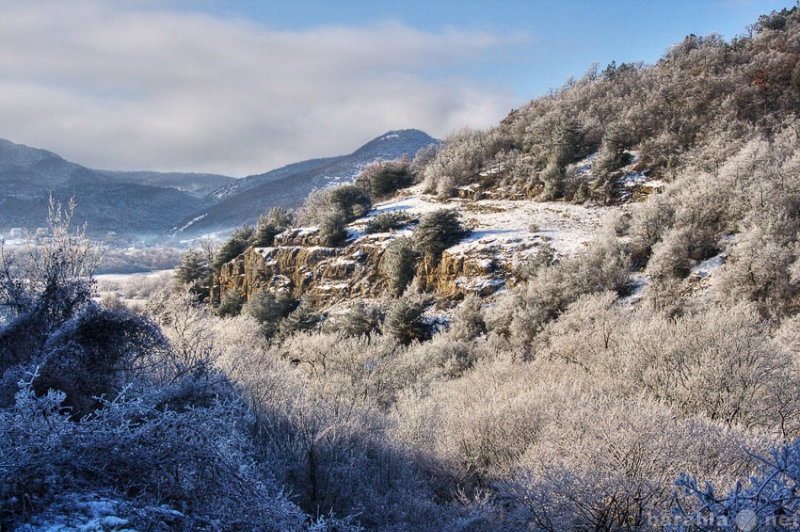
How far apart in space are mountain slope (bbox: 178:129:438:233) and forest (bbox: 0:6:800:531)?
48696 millimetres

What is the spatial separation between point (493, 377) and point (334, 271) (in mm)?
13483

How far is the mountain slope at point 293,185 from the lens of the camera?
7075 centimetres

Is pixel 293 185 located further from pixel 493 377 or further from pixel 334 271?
pixel 493 377

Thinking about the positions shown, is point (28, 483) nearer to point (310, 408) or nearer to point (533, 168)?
point (310, 408)

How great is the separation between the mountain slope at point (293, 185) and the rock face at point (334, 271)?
37.9m

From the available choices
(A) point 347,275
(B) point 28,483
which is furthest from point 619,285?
(B) point 28,483

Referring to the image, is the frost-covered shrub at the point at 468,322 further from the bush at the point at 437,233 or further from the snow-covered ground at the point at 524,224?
the bush at the point at 437,233

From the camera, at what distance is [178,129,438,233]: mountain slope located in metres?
70.8

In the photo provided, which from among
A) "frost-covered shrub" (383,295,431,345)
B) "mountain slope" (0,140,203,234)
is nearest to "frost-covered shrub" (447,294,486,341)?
"frost-covered shrub" (383,295,431,345)

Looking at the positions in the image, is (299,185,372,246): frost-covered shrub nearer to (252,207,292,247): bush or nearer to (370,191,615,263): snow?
(252,207,292,247): bush

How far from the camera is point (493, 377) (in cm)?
1288

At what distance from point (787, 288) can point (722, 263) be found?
7.66 ft

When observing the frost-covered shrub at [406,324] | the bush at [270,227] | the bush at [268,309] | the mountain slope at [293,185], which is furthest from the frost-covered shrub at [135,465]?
the mountain slope at [293,185]

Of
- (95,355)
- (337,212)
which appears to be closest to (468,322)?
(337,212)
